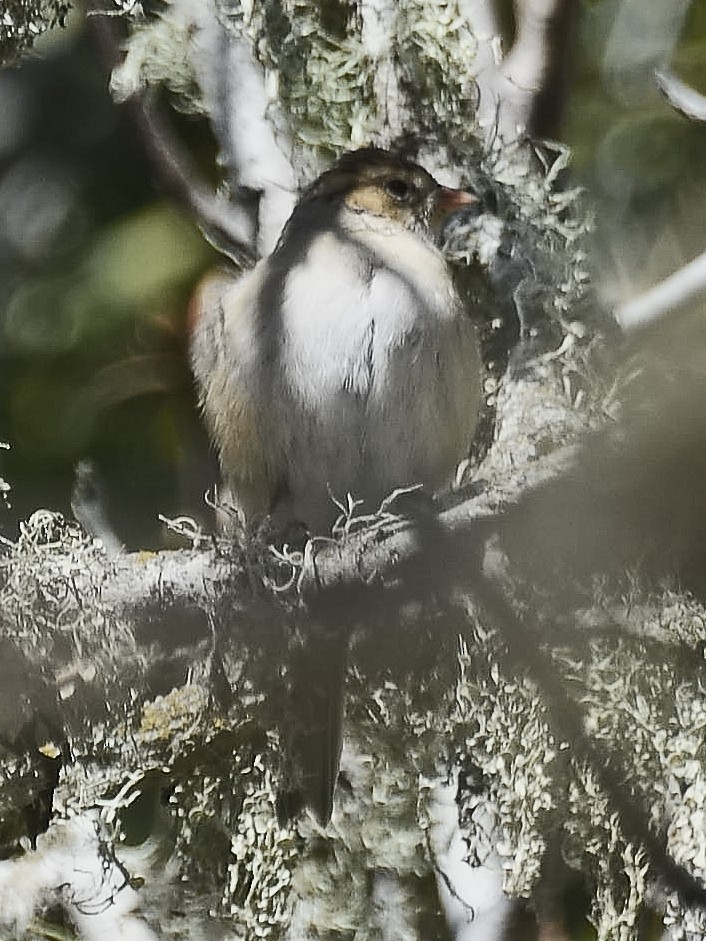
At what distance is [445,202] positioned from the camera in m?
1.57

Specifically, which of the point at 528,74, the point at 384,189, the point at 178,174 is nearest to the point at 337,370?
the point at 384,189

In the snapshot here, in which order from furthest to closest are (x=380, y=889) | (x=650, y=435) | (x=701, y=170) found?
(x=701, y=170) < (x=380, y=889) < (x=650, y=435)

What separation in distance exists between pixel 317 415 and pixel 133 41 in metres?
0.71

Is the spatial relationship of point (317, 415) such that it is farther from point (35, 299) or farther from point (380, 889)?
point (35, 299)

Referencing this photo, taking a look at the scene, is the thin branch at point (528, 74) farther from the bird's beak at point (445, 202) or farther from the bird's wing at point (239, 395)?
the bird's wing at point (239, 395)

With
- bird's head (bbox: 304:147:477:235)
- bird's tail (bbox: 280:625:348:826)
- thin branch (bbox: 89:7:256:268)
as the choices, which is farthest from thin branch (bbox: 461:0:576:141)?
bird's tail (bbox: 280:625:348:826)

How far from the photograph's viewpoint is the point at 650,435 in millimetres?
815

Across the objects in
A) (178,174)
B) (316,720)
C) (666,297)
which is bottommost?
(316,720)

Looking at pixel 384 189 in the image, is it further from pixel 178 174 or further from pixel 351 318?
pixel 178 174

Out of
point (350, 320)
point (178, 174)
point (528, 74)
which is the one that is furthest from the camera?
point (178, 174)

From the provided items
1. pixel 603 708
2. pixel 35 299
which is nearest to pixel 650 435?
pixel 603 708

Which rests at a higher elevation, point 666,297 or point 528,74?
point 528,74

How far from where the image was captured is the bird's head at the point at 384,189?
60.5 inches

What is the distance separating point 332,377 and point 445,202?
0.28 metres
